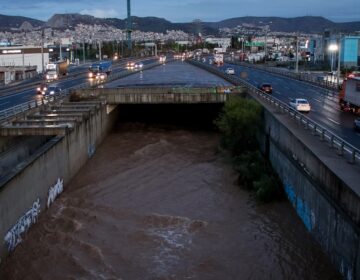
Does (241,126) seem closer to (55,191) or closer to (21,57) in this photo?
(55,191)

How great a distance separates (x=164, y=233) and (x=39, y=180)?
706 cm

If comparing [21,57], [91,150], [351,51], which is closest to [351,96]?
[91,150]

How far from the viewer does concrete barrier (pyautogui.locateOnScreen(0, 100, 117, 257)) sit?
73.6 ft

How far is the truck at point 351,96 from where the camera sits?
4153 centimetres

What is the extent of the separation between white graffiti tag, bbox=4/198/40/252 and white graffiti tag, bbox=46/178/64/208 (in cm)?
226

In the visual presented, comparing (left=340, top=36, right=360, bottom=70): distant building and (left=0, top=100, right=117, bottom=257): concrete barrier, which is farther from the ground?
(left=340, top=36, right=360, bottom=70): distant building

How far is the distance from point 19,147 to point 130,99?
1687 centimetres

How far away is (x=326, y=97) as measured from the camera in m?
55.3

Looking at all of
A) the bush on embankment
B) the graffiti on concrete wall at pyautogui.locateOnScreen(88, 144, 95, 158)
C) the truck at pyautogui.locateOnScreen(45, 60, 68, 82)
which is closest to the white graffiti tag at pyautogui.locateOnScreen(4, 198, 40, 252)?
the bush on embankment

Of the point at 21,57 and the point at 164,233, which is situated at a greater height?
the point at 21,57

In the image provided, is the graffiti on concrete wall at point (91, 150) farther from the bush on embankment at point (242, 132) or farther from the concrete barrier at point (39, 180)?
the bush on embankment at point (242, 132)

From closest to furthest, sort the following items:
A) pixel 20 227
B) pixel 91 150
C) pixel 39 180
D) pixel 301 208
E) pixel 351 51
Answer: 1. pixel 20 227
2. pixel 301 208
3. pixel 39 180
4. pixel 91 150
5. pixel 351 51

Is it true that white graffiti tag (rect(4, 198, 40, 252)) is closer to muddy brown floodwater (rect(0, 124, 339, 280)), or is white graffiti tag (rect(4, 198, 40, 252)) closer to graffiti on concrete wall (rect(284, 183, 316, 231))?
muddy brown floodwater (rect(0, 124, 339, 280))

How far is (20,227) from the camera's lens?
24.0 metres
